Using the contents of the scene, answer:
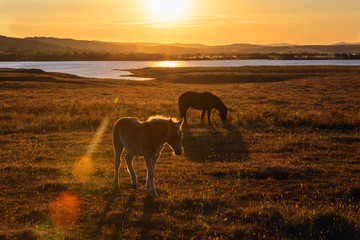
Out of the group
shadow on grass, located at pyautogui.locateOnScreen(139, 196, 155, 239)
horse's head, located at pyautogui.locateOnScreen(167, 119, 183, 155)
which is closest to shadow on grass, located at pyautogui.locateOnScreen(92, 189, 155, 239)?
shadow on grass, located at pyautogui.locateOnScreen(139, 196, 155, 239)

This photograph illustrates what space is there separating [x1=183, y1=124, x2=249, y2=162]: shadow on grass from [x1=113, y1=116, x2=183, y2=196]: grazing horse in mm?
4582

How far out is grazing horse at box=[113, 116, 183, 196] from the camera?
7.79 metres

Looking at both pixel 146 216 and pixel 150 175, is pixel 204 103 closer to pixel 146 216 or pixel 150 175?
pixel 150 175

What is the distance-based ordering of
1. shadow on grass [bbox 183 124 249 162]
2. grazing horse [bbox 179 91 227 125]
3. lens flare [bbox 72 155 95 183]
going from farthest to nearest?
1. grazing horse [bbox 179 91 227 125]
2. shadow on grass [bbox 183 124 249 162]
3. lens flare [bbox 72 155 95 183]

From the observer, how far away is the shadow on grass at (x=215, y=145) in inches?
528

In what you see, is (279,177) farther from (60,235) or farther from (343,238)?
(60,235)

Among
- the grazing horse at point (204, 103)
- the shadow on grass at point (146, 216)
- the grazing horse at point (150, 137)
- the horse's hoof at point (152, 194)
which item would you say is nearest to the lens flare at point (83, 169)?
the grazing horse at point (150, 137)

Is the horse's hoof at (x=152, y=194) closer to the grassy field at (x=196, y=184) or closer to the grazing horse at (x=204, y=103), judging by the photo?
the grassy field at (x=196, y=184)

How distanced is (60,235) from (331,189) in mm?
6946

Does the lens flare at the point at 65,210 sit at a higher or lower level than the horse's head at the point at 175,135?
lower

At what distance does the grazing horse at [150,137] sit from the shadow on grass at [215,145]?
15.0ft

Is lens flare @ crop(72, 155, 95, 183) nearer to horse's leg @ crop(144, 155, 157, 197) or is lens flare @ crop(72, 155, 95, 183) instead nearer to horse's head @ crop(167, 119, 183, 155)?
horse's leg @ crop(144, 155, 157, 197)

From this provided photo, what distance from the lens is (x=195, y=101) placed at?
20.1 meters

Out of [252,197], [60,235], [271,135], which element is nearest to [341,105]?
[271,135]
